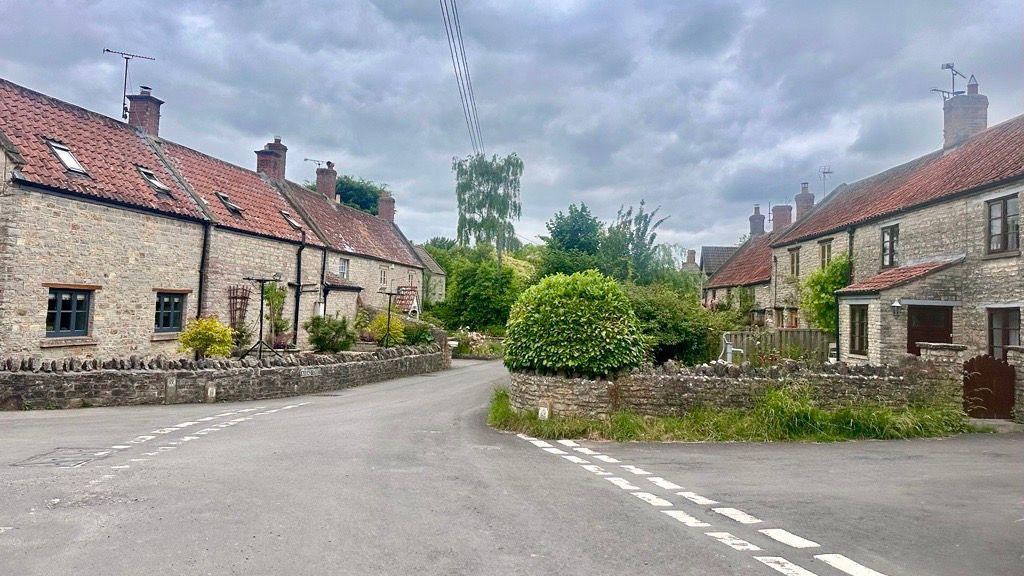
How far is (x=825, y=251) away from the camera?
2502 cm

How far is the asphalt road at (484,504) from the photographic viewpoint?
514cm

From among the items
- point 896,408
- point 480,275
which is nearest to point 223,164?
point 480,275

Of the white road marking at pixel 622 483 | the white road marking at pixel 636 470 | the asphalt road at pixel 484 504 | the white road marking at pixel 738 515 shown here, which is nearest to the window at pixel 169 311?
the asphalt road at pixel 484 504

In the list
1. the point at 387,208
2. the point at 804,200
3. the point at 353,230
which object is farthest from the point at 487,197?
the point at 804,200

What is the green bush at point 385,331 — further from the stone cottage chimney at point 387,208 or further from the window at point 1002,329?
the window at point 1002,329

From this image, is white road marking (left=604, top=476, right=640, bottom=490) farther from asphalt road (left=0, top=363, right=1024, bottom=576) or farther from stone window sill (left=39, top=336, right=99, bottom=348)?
stone window sill (left=39, top=336, right=99, bottom=348)

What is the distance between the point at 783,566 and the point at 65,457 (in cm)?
943

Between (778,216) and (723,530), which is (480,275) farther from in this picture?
(723,530)

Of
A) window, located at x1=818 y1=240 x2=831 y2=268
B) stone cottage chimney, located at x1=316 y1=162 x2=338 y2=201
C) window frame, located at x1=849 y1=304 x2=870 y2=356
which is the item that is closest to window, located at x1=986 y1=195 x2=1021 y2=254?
window frame, located at x1=849 y1=304 x2=870 y2=356

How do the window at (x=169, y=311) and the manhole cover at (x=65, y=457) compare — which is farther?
the window at (x=169, y=311)

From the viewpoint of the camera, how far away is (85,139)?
790 inches

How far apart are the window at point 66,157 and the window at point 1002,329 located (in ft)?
83.4

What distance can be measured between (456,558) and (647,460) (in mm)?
5164

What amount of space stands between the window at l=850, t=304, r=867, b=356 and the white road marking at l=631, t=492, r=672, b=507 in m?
14.4
